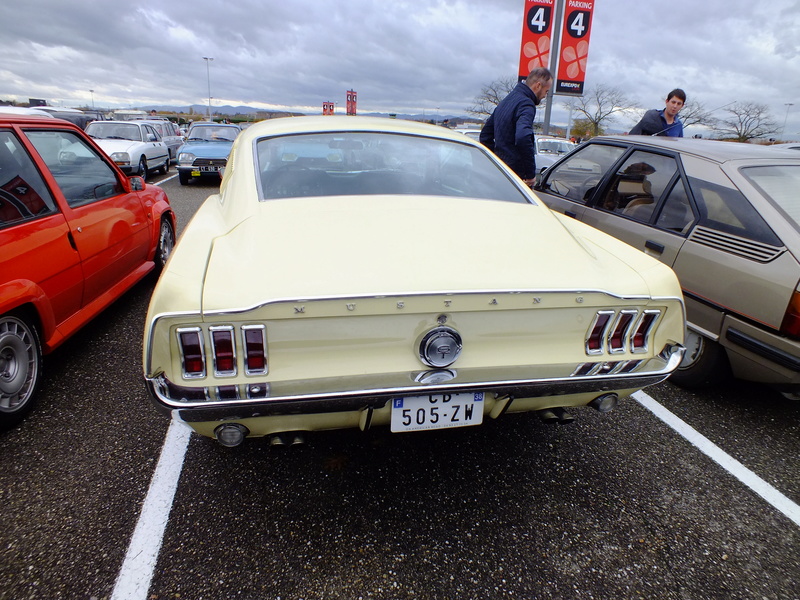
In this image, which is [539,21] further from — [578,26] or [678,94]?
[678,94]

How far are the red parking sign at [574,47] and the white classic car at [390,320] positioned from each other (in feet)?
47.3

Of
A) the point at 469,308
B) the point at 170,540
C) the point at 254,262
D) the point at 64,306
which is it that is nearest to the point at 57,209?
the point at 64,306

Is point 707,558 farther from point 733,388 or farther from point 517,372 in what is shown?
point 733,388

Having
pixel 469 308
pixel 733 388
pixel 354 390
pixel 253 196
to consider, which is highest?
pixel 253 196

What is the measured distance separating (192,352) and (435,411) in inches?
36.7

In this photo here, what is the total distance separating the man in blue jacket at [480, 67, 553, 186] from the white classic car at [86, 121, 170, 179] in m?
8.79

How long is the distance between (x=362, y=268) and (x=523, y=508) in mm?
1321

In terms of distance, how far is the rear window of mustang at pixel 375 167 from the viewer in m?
2.65

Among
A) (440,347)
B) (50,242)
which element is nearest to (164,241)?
(50,242)

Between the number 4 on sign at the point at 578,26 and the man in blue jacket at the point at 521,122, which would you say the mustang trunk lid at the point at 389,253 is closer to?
the man in blue jacket at the point at 521,122

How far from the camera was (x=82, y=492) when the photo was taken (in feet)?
7.25

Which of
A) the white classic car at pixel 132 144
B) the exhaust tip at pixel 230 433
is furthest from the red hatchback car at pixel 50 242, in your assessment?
the white classic car at pixel 132 144

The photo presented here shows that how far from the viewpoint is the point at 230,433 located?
6.15 ft

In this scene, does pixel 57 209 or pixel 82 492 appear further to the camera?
pixel 57 209
